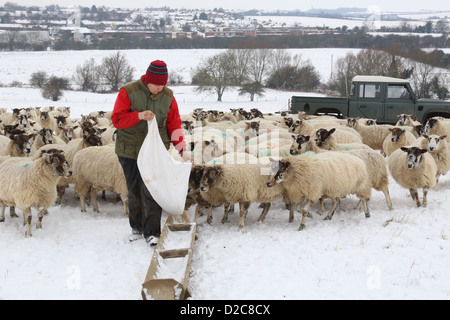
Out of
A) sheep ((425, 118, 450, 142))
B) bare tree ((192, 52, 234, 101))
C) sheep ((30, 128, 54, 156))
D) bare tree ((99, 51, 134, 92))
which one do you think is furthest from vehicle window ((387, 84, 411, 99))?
bare tree ((99, 51, 134, 92))

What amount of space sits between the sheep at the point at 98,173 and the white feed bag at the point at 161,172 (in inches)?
71.1

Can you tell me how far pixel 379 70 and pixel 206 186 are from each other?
136ft

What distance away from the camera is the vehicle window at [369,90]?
17.3 meters

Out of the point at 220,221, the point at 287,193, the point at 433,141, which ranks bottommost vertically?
the point at 220,221

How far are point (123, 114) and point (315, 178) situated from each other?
11.6 ft

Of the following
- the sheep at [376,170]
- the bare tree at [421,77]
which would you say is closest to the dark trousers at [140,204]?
the sheep at [376,170]

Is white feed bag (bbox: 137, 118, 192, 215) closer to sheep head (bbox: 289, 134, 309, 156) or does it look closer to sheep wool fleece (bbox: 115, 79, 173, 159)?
Answer: sheep wool fleece (bbox: 115, 79, 173, 159)

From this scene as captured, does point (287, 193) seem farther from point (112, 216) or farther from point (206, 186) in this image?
point (112, 216)

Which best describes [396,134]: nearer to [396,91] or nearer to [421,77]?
[396,91]

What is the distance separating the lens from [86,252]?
6.04m

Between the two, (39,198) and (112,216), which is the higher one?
(39,198)

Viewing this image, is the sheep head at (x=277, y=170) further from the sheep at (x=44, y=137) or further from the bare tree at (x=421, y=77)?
the bare tree at (x=421, y=77)

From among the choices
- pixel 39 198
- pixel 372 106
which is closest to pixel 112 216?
pixel 39 198

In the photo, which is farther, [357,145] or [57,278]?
[357,145]
